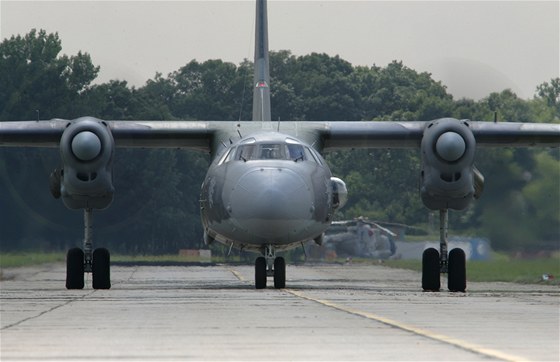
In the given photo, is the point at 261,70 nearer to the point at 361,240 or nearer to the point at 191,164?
the point at 191,164

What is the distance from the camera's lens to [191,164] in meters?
61.5

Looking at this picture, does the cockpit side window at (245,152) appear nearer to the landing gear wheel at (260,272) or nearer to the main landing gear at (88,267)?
the landing gear wheel at (260,272)

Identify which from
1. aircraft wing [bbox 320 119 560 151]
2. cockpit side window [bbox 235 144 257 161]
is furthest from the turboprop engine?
aircraft wing [bbox 320 119 560 151]

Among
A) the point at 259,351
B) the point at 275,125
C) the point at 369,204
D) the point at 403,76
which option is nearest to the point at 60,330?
the point at 259,351

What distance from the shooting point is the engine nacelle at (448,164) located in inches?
979

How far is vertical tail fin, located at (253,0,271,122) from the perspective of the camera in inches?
1204

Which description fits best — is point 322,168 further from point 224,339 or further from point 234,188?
point 224,339

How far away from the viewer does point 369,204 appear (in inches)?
2495

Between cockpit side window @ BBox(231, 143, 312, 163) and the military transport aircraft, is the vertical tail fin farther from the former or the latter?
cockpit side window @ BBox(231, 143, 312, 163)

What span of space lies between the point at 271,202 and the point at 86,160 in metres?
4.50

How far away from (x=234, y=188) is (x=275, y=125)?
12.9 ft

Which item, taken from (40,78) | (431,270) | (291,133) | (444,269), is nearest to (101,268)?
(291,133)

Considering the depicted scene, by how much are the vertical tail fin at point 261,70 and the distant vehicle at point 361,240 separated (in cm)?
2846

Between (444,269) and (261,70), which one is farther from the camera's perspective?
(261,70)
